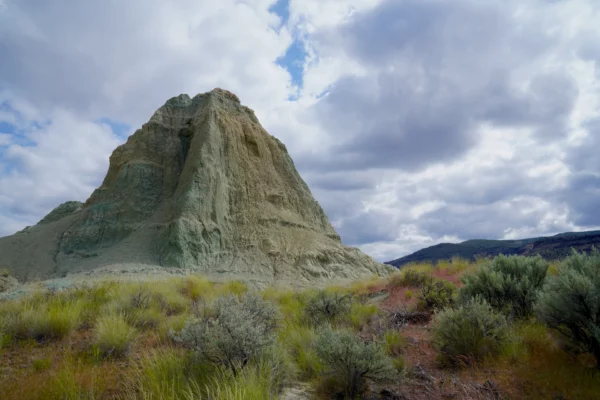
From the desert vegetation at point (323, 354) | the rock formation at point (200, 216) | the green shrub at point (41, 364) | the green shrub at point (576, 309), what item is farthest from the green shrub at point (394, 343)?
the rock formation at point (200, 216)

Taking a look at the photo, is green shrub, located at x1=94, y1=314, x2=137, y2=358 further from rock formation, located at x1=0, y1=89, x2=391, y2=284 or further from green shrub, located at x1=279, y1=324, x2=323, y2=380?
rock formation, located at x1=0, y1=89, x2=391, y2=284

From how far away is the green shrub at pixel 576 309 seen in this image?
4562mm

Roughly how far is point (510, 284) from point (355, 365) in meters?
4.31

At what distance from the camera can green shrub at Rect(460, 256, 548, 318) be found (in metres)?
7.05

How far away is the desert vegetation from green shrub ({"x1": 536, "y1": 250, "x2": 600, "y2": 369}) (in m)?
0.01

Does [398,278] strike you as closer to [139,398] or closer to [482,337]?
[482,337]

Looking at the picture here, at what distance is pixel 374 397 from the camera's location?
4.61 m

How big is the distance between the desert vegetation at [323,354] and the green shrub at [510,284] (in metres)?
0.03

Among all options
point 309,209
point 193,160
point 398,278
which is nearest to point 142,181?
point 193,160

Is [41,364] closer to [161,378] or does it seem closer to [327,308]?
[161,378]

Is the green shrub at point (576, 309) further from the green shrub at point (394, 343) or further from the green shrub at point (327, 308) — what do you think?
the green shrub at point (327, 308)

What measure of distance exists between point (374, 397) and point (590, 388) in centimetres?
238

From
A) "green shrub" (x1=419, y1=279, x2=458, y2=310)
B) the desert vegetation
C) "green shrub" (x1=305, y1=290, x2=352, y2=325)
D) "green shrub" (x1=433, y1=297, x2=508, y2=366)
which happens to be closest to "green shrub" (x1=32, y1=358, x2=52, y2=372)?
the desert vegetation

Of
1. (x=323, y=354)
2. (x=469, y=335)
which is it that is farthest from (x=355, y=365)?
(x=469, y=335)
